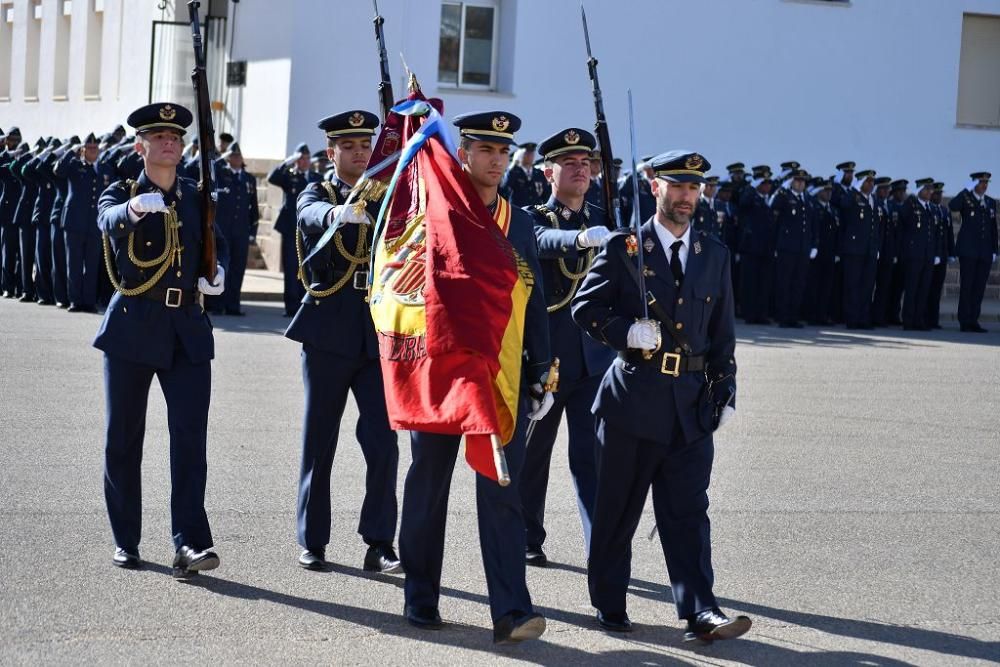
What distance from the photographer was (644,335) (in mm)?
6191

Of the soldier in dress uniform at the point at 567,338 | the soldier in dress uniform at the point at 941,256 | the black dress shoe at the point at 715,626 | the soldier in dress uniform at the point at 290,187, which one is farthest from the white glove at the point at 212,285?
the soldier in dress uniform at the point at 941,256

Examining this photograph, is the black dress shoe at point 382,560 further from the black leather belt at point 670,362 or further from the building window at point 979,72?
the building window at point 979,72

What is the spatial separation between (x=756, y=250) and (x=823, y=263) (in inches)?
47.3

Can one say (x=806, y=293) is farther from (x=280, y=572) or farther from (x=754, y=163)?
(x=280, y=572)

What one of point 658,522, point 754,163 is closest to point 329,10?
point 754,163

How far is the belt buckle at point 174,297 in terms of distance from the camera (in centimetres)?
697

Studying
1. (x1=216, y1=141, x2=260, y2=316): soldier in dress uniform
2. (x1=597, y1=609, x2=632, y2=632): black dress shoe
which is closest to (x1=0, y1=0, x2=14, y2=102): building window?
(x1=216, y1=141, x2=260, y2=316): soldier in dress uniform

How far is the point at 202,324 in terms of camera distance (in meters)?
7.02

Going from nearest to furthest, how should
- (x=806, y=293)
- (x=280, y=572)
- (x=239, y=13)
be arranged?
(x=280, y=572) < (x=806, y=293) < (x=239, y=13)

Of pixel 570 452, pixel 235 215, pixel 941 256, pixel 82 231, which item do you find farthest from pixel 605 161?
pixel 941 256

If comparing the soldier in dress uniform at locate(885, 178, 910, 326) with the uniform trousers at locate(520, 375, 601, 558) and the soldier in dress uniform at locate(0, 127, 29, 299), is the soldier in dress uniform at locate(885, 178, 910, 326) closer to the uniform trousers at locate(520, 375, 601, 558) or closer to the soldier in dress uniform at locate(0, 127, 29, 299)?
the soldier in dress uniform at locate(0, 127, 29, 299)

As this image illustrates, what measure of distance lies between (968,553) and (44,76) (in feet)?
96.5

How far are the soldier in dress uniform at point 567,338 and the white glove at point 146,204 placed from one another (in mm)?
1716

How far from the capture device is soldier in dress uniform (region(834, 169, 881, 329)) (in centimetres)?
2192
